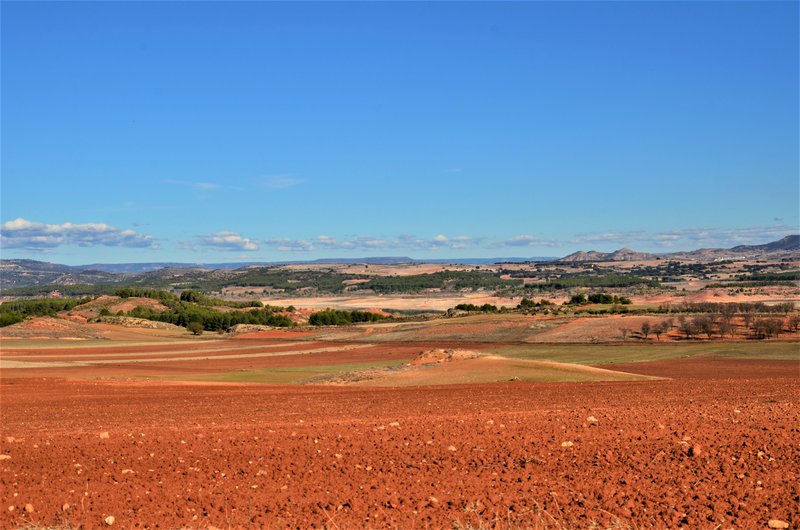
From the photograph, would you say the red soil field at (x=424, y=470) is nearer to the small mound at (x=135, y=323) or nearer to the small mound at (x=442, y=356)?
the small mound at (x=442, y=356)

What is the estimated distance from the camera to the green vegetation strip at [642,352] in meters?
57.6

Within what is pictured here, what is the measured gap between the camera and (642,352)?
6322cm

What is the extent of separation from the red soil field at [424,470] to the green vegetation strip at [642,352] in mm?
38596

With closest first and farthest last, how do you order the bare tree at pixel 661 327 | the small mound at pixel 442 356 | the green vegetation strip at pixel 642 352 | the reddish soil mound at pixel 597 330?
the small mound at pixel 442 356, the green vegetation strip at pixel 642 352, the reddish soil mound at pixel 597 330, the bare tree at pixel 661 327

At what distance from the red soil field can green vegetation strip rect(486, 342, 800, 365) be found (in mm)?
38596

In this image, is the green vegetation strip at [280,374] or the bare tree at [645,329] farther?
the bare tree at [645,329]

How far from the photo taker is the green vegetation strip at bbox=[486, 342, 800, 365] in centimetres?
5759

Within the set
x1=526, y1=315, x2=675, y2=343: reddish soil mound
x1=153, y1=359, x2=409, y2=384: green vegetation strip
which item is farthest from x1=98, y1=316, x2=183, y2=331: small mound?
x1=153, y1=359, x2=409, y2=384: green vegetation strip

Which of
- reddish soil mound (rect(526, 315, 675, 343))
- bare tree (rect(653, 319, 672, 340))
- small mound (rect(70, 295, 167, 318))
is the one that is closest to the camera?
reddish soil mound (rect(526, 315, 675, 343))

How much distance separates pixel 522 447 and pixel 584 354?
51289mm

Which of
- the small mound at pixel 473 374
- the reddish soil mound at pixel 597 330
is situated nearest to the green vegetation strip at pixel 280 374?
the small mound at pixel 473 374

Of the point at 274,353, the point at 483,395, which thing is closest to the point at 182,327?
the point at 274,353

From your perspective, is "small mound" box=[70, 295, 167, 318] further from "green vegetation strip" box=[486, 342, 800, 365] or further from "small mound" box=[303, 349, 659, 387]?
"small mound" box=[303, 349, 659, 387]

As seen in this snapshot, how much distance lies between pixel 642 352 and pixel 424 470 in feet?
178
